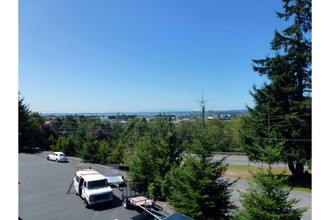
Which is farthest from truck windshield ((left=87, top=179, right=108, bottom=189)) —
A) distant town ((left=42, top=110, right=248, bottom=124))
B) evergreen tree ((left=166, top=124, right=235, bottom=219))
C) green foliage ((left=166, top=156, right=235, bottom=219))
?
distant town ((left=42, top=110, right=248, bottom=124))

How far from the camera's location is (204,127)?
9.39 meters

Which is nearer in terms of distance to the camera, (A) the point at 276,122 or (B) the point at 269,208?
(B) the point at 269,208

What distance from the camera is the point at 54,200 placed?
11.3 metres

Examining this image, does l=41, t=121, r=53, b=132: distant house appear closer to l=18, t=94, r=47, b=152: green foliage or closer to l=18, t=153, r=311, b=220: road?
l=18, t=94, r=47, b=152: green foliage

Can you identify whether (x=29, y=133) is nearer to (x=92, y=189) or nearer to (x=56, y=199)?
(x=56, y=199)

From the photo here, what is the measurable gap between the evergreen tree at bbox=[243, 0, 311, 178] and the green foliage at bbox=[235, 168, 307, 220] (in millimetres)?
8516

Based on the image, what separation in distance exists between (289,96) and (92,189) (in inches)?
514

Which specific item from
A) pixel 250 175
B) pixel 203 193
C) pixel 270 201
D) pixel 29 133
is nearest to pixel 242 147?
pixel 250 175

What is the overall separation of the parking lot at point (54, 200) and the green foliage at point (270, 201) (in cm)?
460

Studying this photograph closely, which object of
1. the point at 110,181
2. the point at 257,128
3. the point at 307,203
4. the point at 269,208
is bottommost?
the point at 307,203

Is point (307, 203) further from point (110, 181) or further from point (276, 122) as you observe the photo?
point (110, 181)

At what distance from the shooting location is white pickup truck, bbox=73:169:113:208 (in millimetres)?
10422

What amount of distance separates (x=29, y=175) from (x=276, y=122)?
15.7 metres
